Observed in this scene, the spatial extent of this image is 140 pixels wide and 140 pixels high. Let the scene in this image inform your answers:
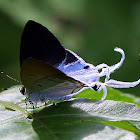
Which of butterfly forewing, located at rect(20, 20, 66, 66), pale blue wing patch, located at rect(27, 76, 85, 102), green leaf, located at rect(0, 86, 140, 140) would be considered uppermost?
butterfly forewing, located at rect(20, 20, 66, 66)

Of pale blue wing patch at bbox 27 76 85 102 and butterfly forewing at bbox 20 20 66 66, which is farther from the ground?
butterfly forewing at bbox 20 20 66 66

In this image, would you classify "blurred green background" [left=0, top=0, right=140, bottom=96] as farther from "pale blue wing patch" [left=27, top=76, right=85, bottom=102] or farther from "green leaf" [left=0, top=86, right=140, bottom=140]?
"green leaf" [left=0, top=86, right=140, bottom=140]

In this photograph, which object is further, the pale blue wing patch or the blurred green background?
the blurred green background

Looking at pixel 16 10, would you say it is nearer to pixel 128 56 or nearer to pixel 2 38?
pixel 2 38

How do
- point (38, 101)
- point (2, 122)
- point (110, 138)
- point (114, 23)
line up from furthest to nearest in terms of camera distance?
1. point (114, 23)
2. point (38, 101)
3. point (2, 122)
4. point (110, 138)

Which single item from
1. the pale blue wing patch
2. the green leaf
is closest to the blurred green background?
the pale blue wing patch

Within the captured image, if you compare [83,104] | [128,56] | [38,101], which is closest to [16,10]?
[128,56]

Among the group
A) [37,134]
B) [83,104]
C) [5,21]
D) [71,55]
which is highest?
[5,21]
